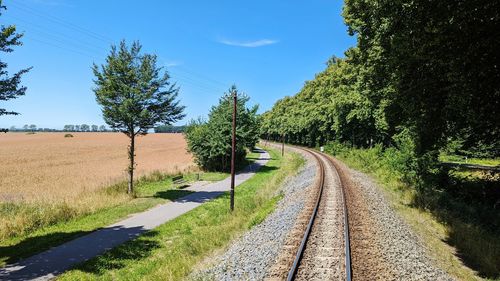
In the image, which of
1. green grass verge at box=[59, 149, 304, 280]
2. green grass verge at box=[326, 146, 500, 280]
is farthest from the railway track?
green grass verge at box=[326, 146, 500, 280]

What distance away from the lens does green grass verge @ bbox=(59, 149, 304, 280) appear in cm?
→ 1089

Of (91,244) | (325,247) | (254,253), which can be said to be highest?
(325,247)

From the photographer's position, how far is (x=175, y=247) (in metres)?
13.7

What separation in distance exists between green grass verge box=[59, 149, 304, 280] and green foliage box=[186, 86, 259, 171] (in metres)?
17.9

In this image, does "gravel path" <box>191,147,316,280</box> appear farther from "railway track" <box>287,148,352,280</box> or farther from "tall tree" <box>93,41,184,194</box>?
"tall tree" <box>93,41,184,194</box>

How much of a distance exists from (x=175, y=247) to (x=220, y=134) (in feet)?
82.9

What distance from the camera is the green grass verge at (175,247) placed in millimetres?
10891

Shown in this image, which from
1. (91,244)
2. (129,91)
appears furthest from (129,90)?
(91,244)

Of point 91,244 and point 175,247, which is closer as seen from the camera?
point 175,247

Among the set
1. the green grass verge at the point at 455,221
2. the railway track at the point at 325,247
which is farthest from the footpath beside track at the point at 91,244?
the green grass verge at the point at 455,221

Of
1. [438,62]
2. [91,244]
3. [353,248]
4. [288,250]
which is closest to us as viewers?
[288,250]

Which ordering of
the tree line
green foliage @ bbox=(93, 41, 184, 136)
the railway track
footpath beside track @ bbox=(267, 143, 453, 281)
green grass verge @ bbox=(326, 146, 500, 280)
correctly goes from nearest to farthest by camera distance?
the railway track < footpath beside track @ bbox=(267, 143, 453, 281) < the tree line < green grass verge @ bbox=(326, 146, 500, 280) < green foliage @ bbox=(93, 41, 184, 136)

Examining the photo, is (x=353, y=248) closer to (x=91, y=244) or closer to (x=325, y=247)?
(x=325, y=247)

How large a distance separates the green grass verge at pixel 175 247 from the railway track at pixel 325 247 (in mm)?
3036
